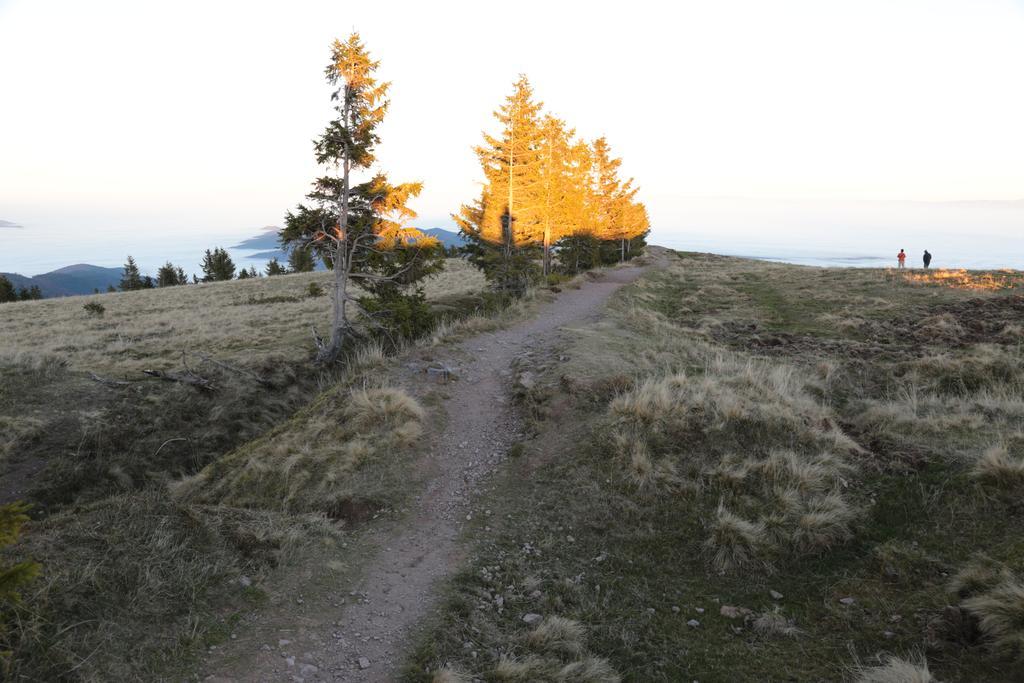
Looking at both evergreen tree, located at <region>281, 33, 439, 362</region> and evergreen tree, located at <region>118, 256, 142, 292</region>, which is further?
evergreen tree, located at <region>118, 256, 142, 292</region>

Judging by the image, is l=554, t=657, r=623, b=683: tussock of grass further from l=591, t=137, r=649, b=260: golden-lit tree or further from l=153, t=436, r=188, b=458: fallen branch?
l=591, t=137, r=649, b=260: golden-lit tree

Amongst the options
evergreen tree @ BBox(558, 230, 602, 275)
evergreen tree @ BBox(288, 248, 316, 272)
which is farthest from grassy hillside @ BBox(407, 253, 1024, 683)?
evergreen tree @ BBox(288, 248, 316, 272)

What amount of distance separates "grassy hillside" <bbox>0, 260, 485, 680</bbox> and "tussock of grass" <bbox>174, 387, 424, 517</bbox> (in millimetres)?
51

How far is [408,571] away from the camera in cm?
643

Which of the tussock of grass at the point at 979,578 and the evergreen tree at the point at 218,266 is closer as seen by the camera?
the tussock of grass at the point at 979,578

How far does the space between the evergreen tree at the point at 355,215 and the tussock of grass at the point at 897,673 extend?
15.3 metres

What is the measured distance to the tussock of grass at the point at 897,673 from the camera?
13.6 feet

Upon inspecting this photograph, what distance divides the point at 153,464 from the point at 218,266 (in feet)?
249

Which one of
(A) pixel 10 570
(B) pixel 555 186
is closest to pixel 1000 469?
(A) pixel 10 570

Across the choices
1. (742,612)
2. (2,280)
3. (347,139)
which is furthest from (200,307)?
(2,280)

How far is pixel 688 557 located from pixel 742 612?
40.3 inches

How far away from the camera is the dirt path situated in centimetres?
486

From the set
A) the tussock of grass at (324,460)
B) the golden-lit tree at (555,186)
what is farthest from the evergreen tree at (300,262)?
the tussock of grass at (324,460)

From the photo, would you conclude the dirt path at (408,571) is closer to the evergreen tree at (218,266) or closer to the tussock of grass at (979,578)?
the tussock of grass at (979,578)
